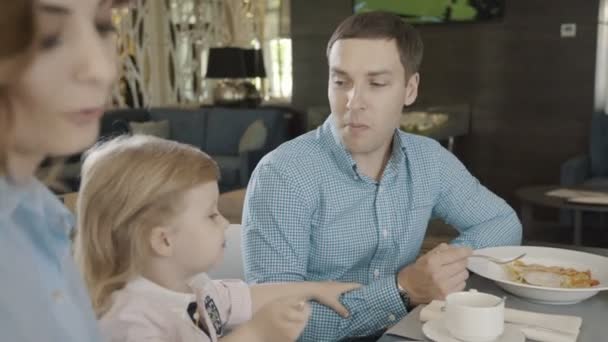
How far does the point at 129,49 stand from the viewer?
7039 millimetres

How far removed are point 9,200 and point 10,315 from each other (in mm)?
99

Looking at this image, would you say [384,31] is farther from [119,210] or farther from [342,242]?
[119,210]

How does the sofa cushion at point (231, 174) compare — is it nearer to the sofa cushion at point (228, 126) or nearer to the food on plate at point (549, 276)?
the sofa cushion at point (228, 126)

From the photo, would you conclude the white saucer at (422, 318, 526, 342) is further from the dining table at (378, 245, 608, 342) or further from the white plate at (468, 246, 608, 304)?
the white plate at (468, 246, 608, 304)

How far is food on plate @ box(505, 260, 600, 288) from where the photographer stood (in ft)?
4.26

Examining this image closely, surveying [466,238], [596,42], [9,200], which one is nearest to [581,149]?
[596,42]

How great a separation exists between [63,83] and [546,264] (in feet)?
3.93

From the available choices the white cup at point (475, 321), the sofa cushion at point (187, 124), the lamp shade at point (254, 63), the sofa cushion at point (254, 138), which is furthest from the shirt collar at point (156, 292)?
the lamp shade at point (254, 63)

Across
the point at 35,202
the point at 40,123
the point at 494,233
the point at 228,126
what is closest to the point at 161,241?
the point at 35,202

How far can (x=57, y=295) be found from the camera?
0.61 meters

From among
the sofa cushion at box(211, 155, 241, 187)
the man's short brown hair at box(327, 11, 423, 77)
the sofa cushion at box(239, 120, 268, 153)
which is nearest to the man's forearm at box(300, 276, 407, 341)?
the man's short brown hair at box(327, 11, 423, 77)

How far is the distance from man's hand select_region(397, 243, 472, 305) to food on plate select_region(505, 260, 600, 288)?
0.11 meters

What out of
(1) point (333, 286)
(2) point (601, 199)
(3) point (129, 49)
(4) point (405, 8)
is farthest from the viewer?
(3) point (129, 49)

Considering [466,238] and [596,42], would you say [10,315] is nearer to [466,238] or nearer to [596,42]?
[466,238]
